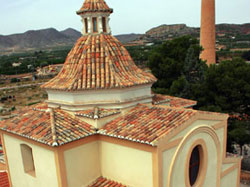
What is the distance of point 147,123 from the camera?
7.84 m

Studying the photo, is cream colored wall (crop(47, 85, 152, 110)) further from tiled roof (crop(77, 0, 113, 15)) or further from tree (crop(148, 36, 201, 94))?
tree (crop(148, 36, 201, 94))

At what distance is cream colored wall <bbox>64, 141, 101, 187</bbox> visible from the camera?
759 centimetres

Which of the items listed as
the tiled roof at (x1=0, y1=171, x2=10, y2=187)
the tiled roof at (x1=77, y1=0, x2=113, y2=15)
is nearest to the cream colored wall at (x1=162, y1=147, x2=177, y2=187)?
the tiled roof at (x1=77, y1=0, x2=113, y2=15)

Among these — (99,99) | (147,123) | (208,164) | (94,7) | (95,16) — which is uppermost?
(94,7)

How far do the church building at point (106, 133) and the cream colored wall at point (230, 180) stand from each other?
0.10 metres

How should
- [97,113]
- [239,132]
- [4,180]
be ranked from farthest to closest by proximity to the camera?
1. [239,132]
2. [4,180]
3. [97,113]

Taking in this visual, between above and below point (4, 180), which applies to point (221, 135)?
above

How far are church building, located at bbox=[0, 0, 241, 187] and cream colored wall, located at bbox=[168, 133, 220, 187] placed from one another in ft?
0.11

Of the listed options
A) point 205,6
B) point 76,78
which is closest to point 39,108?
point 76,78

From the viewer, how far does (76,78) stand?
8914 mm

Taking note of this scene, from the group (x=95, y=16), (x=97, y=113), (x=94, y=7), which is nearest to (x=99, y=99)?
(x=97, y=113)

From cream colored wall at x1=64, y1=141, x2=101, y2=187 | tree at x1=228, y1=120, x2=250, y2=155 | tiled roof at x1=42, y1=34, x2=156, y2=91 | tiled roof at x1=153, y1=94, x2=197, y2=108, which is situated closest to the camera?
A: cream colored wall at x1=64, y1=141, x2=101, y2=187

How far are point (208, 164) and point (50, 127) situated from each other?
5935mm

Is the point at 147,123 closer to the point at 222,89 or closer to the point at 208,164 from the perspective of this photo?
the point at 208,164
